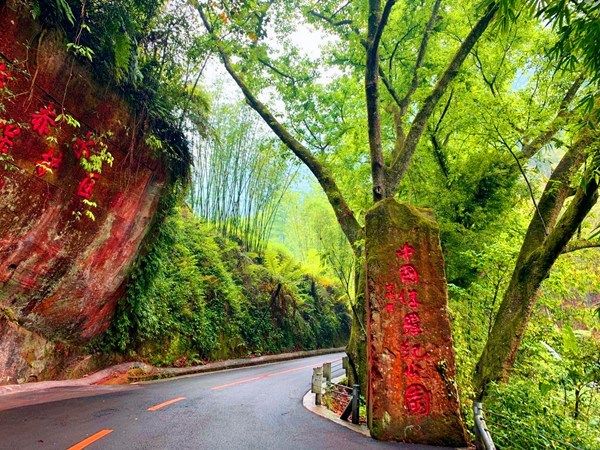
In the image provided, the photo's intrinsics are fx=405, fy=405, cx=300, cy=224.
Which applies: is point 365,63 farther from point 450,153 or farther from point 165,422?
point 165,422

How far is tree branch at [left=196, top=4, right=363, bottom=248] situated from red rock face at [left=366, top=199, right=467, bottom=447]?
2.43 meters

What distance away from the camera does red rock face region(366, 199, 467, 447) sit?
16.5 feet

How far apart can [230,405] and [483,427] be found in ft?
14.9

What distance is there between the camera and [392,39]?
1008 centimetres

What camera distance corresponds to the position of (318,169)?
9281 millimetres

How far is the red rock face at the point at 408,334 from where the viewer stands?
16.5 ft

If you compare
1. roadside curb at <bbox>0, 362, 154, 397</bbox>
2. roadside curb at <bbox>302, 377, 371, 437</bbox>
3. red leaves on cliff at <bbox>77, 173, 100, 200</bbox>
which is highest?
red leaves on cliff at <bbox>77, 173, 100, 200</bbox>

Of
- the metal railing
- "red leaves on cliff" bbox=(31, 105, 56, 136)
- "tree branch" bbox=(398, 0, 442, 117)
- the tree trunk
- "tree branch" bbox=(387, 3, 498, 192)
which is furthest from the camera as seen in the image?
"tree branch" bbox=(398, 0, 442, 117)

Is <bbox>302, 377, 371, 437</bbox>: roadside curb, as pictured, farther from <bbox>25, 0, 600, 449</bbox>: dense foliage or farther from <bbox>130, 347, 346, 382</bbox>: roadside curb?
<bbox>130, 347, 346, 382</bbox>: roadside curb

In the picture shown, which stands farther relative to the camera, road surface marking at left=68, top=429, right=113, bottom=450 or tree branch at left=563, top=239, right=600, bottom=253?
tree branch at left=563, top=239, right=600, bottom=253

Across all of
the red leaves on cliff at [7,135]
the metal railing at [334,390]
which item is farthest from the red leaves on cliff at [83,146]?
the metal railing at [334,390]

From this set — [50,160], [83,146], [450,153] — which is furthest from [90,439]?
[450,153]

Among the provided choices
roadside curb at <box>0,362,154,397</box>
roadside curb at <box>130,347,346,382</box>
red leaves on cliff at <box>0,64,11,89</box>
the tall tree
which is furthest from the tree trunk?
red leaves on cliff at <box>0,64,11,89</box>

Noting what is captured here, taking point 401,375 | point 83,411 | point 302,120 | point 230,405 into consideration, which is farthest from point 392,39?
point 83,411
